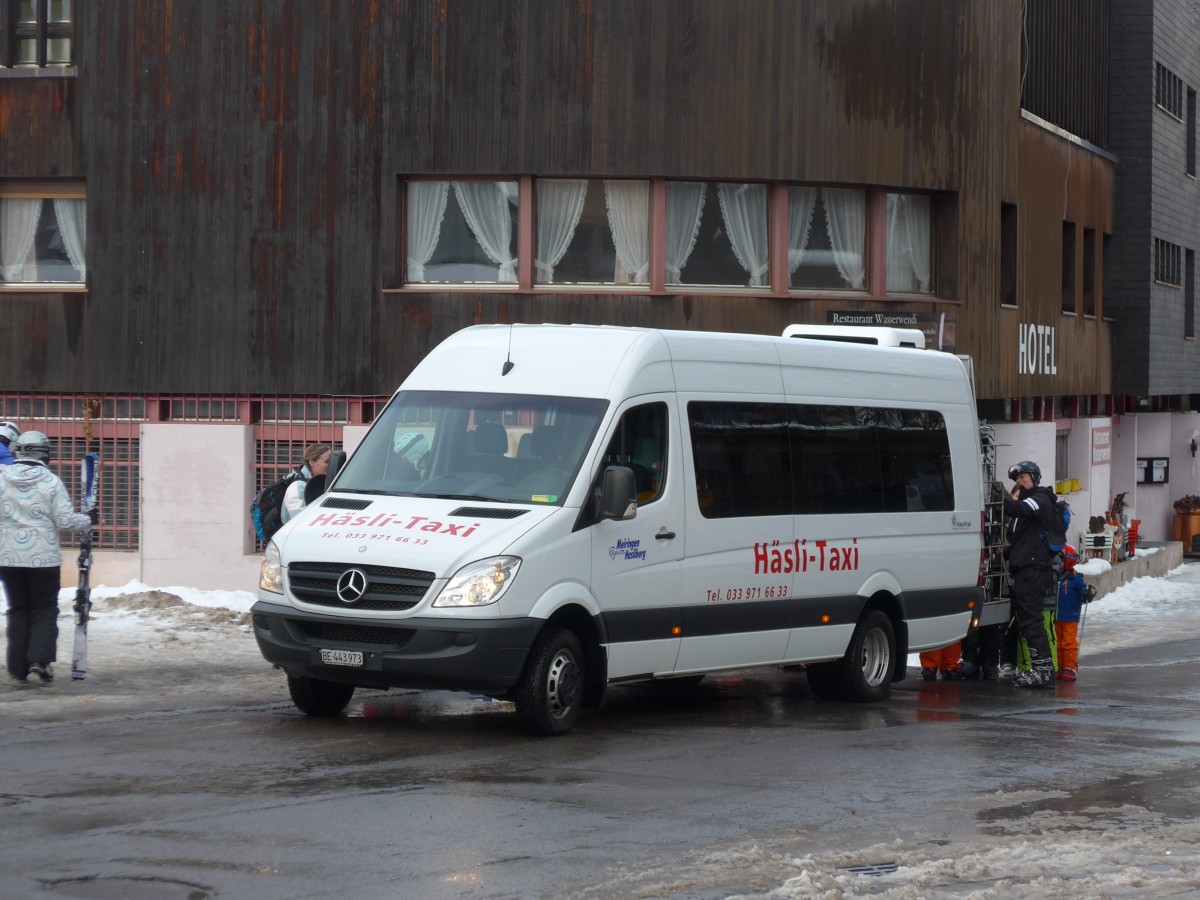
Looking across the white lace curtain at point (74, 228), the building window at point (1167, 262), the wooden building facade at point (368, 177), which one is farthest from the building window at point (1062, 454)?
the white lace curtain at point (74, 228)

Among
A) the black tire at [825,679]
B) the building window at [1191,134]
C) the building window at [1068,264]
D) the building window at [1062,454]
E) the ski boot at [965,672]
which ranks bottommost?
the ski boot at [965,672]

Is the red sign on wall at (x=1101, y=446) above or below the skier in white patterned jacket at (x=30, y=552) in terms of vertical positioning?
above

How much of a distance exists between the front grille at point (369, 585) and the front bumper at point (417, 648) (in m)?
0.09

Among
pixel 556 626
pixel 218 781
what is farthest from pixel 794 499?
pixel 218 781

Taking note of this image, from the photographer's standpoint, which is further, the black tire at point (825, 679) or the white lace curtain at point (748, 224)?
the white lace curtain at point (748, 224)

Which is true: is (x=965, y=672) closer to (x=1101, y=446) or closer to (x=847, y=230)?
(x=847, y=230)

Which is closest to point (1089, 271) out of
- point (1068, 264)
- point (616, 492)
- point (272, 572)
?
point (1068, 264)

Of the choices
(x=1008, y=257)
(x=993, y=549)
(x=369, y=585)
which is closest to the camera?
(x=369, y=585)

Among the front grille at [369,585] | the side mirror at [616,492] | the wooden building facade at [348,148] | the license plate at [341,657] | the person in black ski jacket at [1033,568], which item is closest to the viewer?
the front grille at [369,585]

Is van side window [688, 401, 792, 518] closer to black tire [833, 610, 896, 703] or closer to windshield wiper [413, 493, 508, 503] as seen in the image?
black tire [833, 610, 896, 703]

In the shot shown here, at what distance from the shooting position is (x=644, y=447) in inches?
452

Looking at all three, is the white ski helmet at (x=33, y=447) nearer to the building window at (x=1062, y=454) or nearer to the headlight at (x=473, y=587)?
the headlight at (x=473, y=587)

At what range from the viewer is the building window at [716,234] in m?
21.0

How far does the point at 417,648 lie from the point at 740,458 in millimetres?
3052
